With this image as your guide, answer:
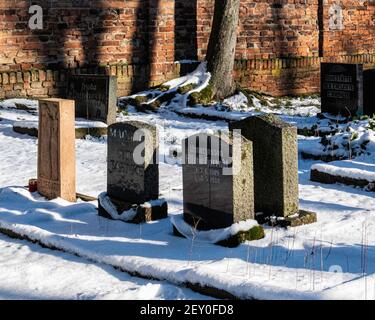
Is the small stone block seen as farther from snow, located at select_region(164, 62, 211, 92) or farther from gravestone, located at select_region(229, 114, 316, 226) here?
snow, located at select_region(164, 62, 211, 92)

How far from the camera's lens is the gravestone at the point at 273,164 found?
7.61 m

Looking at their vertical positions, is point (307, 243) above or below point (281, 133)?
below

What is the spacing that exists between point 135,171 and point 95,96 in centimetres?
531

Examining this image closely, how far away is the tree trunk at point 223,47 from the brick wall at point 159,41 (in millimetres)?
876

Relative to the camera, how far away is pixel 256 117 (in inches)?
305

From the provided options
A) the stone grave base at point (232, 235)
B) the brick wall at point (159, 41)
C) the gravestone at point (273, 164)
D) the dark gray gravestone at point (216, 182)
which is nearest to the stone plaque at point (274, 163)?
the gravestone at point (273, 164)

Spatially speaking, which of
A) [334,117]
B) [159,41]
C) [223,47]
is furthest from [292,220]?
[159,41]

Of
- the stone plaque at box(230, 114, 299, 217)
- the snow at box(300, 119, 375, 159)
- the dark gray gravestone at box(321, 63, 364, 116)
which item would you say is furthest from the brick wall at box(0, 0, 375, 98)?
the stone plaque at box(230, 114, 299, 217)

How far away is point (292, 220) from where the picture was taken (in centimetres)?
762

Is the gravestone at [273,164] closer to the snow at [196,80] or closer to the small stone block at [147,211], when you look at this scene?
the small stone block at [147,211]

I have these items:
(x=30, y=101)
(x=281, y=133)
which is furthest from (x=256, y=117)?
(x=30, y=101)

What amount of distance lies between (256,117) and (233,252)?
1.46 metres

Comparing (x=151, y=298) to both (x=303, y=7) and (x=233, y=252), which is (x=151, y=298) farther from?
(x=303, y=7)
